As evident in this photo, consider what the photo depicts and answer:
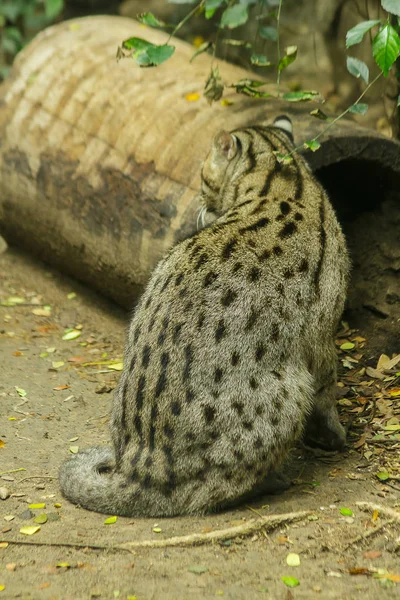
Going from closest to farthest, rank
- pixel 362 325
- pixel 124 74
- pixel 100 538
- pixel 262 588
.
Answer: pixel 262 588
pixel 100 538
pixel 362 325
pixel 124 74

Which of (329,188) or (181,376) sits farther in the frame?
(329,188)

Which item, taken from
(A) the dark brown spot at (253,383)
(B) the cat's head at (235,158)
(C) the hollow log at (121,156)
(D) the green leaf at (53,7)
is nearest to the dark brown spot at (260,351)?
(A) the dark brown spot at (253,383)

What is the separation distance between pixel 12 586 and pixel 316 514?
5.59 ft

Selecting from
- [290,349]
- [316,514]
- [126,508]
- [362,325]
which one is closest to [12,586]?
[126,508]

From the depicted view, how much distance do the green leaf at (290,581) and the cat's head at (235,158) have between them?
104 inches

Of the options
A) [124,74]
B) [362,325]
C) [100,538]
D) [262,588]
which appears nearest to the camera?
[262,588]

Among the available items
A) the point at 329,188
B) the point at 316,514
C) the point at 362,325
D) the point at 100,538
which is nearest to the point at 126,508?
the point at 100,538

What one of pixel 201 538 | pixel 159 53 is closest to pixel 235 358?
pixel 201 538

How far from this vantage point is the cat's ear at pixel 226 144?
6000mm

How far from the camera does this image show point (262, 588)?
13.3 ft

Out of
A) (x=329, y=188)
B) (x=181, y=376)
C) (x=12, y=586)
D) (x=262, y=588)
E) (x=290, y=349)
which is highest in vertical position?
(x=329, y=188)

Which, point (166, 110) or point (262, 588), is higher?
point (166, 110)

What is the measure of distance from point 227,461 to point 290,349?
0.76 m

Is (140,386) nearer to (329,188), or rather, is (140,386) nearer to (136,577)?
(136,577)
